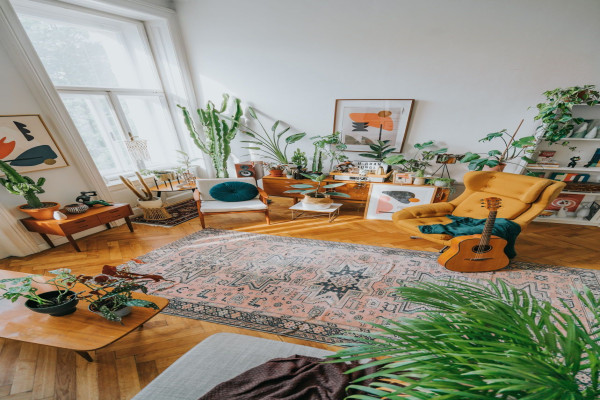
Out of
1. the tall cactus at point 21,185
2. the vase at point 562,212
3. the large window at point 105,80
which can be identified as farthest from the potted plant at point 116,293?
the vase at point 562,212

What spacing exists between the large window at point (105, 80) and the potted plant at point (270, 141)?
160cm

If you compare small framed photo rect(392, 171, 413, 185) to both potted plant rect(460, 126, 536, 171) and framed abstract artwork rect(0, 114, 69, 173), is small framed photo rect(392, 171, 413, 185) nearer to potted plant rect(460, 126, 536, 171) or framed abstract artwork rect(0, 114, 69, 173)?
potted plant rect(460, 126, 536, 171)

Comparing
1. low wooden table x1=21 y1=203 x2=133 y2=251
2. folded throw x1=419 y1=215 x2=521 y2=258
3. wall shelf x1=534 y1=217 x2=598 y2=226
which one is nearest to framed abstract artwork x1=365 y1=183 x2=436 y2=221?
folded throw x1=419 y1=215 x2=521 y2=258

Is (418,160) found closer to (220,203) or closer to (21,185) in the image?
(220,203)

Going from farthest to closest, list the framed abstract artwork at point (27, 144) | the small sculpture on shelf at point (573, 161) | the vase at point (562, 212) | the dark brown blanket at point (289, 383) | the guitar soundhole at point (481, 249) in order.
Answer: the vase at point (562, 212) → the small sculpture on shelf at point (573, 161) → the framed abstract artwork at point (27, 144) → the guitar soundhole at point (481, 249) → the dark brown blanket at point (289, 383)

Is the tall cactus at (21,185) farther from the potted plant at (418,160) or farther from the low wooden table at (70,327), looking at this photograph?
the potted plant at (418,160)

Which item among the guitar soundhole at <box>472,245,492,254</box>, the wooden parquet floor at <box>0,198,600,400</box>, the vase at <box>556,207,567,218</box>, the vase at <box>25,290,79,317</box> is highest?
the vase at <box>25,290,79,317</box>

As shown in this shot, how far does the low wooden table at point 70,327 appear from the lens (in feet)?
3.79

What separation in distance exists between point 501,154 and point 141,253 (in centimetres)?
459

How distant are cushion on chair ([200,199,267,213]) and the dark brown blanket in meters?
2.24

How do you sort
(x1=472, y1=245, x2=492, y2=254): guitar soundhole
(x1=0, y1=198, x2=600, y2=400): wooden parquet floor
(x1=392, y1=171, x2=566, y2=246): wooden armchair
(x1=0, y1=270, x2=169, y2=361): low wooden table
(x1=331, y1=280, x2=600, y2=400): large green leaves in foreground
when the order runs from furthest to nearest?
(x1=392, y1=171, x2=566, y2=246): wooden armchair, (x1=472, y1=245, x2=492, y2=254): guitar soundhole, (x1=0, y1=198, x2=600, y2=400): wooden parquet floor, (x1=0, y1=270, x2=169, y2=361): low wooden table, (x1=331, y1=280, x2=600, y2=400): large green leaves in foreground

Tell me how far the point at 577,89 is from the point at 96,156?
6.17 meters

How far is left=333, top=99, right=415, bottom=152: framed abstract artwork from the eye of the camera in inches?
129

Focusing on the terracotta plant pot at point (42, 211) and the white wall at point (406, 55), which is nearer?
the terracotta plant pot at point (42, 211)
